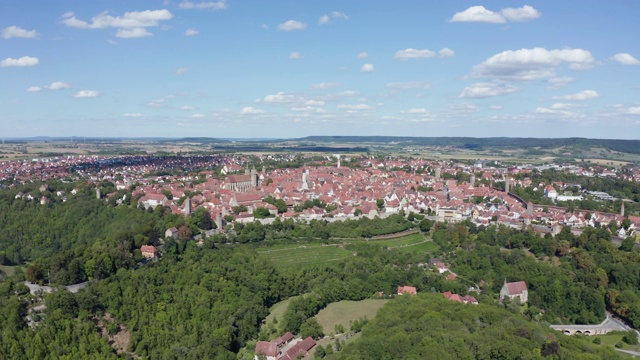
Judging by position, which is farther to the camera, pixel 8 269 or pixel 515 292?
pixel 8 269

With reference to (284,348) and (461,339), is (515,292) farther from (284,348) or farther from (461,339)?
(284,348)

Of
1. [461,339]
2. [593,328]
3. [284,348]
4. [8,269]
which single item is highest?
[461,339]

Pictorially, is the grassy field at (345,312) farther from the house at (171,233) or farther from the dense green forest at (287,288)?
the house at (171,233)

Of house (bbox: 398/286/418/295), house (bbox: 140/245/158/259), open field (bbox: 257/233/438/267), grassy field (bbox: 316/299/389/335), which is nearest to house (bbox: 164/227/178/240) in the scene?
house (bbox: 140/245/158/259)

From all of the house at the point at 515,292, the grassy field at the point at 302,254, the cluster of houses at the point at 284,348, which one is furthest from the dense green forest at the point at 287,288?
the grassy field at the point at 302,254

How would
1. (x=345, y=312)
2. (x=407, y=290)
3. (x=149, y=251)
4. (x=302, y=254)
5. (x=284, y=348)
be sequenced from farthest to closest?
(x=302, y=254), (x=149, y=251), (x=407, y=290), (x=345, y=312), (x=284, y=348)

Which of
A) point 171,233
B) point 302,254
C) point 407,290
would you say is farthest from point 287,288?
point 171,233

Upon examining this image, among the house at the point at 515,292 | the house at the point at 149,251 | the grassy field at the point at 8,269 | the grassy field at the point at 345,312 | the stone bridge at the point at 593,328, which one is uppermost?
the house at the point at 149,251
